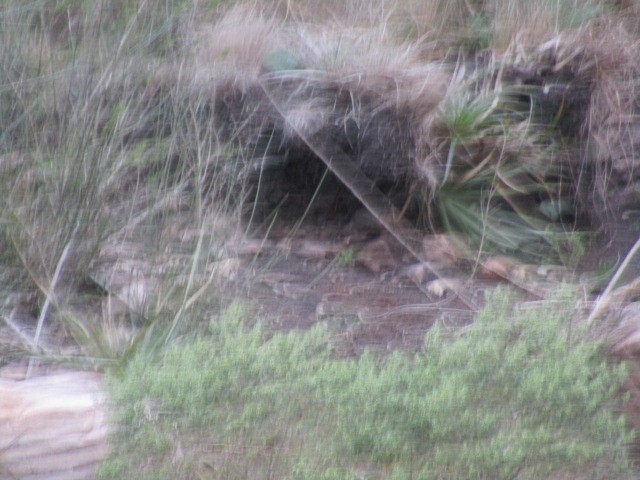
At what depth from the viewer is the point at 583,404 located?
274 centimetres

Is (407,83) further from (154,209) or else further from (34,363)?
(34,363)

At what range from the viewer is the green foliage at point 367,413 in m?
2.57

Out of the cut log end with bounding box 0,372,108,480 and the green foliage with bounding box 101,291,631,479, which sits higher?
the green foliage with bounding box 101,291,631,479

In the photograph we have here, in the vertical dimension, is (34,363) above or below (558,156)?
below

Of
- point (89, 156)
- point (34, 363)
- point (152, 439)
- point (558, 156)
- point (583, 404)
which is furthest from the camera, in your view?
point (558, 156)

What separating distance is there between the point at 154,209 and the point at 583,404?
202cm

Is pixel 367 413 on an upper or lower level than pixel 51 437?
upper

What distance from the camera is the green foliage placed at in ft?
8.42

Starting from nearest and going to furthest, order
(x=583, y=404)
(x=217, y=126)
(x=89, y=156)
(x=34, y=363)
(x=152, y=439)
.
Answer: (x=152, y=439) → (x=583, y=404) → (x=34, y=363) → (x=89, y=156) → (x=217, y=126)

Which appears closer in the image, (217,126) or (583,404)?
(583,404)

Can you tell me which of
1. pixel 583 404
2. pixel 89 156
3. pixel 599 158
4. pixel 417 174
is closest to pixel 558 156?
pixel 599 158

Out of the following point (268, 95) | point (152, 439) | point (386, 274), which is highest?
point (268, 95)

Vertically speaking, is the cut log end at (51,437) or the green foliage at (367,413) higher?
the green foliage at (367,413)

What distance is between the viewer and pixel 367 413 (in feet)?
8.66
